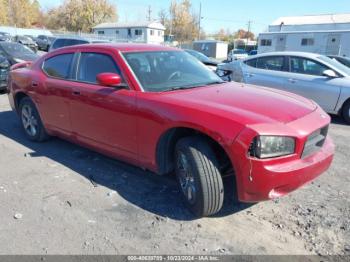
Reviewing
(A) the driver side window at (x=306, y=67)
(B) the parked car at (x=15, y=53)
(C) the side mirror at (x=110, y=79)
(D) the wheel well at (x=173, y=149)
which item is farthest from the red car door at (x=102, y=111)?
(B) the parked car at (x=15, y=53)

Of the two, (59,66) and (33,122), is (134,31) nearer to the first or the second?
(33,122)

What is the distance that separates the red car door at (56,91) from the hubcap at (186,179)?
6.55 feet

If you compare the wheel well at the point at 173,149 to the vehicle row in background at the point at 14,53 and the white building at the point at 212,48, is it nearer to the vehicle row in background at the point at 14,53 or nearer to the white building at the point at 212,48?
the vehicle row in background at the point at 14,53

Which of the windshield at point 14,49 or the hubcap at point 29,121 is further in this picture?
the windshield at point 14,49

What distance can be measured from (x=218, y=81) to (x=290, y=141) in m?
1.71

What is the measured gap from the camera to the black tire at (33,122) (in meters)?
5.67

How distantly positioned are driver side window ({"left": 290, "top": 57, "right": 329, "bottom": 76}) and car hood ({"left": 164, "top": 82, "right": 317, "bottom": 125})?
4227mm

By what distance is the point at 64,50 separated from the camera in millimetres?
5152

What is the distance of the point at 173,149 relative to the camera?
3.75m

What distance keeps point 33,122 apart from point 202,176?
3647 millimetres

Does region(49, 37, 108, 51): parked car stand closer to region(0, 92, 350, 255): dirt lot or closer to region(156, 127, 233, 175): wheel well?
region(0, 92, 350, 255): dirt lot

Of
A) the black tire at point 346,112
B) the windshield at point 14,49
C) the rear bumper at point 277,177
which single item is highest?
the windshield at point 14,49

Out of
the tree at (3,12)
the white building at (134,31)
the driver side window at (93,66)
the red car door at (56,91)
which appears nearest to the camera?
the driver side window at (93,66)

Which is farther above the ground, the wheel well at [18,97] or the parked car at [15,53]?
the parked car at [15,53]
